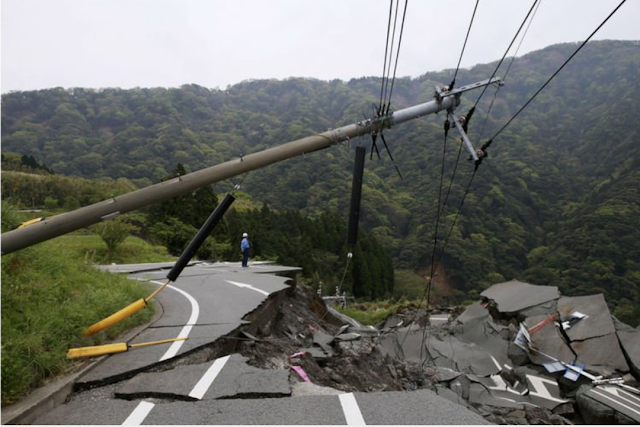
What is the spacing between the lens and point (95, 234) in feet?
73.4

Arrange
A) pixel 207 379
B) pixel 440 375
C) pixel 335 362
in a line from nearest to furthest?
pixel 207 379
pixel 335 362
pixel 440 375

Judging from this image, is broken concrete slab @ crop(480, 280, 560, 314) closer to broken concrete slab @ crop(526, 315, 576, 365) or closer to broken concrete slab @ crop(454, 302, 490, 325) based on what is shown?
broken concrete slab @ crop(454, 302, 490, 325)

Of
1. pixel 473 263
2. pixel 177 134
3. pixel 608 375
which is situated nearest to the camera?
pixel 608 375

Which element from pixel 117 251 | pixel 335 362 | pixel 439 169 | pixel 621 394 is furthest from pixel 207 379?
pixel 439 169

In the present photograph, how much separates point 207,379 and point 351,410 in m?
1.81

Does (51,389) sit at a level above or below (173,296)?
above

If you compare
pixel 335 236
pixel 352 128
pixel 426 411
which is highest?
pixel 352 128

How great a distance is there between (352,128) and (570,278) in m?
53.6

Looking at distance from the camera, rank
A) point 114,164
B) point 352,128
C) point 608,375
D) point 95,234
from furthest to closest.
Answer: point 114,164, point 95,234, point 608,375, point 352,128

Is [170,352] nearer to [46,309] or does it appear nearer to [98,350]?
[98,350]

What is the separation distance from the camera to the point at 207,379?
4609 mm

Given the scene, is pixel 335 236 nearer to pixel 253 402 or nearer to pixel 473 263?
pixel 473 263

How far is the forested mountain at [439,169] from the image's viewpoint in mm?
55312

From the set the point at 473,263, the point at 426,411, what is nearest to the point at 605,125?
the point at 473,263
